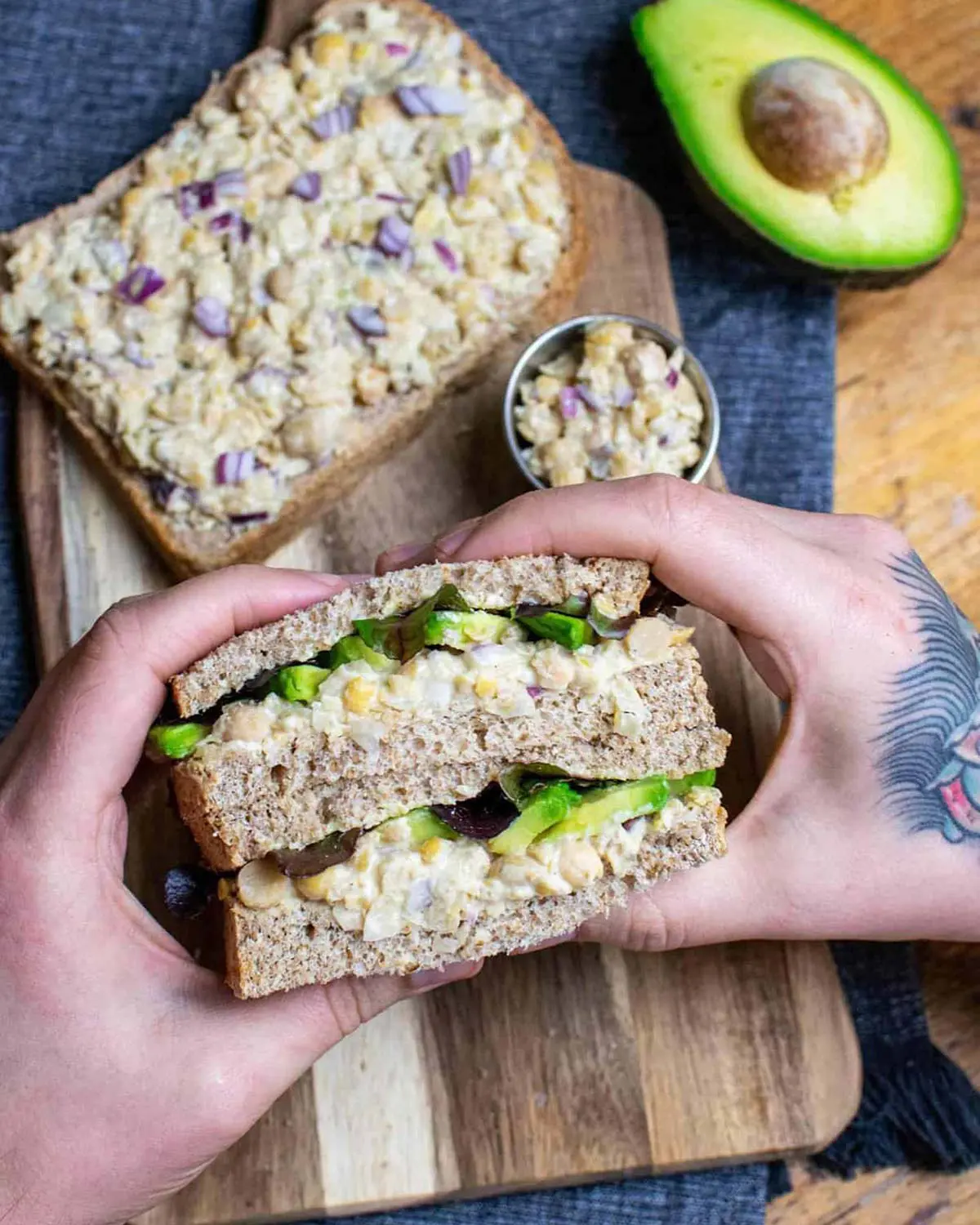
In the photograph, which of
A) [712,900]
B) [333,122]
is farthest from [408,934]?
[333,122]

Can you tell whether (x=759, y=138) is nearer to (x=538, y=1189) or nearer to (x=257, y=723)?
(x=257, y=723)

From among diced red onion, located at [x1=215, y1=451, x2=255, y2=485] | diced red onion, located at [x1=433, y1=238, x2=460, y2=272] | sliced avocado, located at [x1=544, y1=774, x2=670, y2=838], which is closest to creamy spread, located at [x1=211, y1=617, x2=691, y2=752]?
sliced avocado, located at [x1=544, y1=774, x2=670, y2=838]

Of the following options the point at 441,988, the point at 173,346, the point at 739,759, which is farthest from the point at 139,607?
the point at 739,759

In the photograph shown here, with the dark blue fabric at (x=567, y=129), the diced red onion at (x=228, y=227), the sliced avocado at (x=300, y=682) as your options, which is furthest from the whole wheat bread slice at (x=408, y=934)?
the diced red onion at (x=228, y=227)

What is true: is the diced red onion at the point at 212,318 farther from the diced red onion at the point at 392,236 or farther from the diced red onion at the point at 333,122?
the diced red onion at the point at 333,122

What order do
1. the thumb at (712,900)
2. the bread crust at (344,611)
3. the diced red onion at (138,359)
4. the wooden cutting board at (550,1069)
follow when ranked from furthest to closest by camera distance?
the diced red onion at (138,359) < the wooden cutting board at (550,1069) < the thumb at (712,900) < the bread crust at (344,611)

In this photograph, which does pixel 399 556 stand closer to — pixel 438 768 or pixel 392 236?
pixel 438 768
